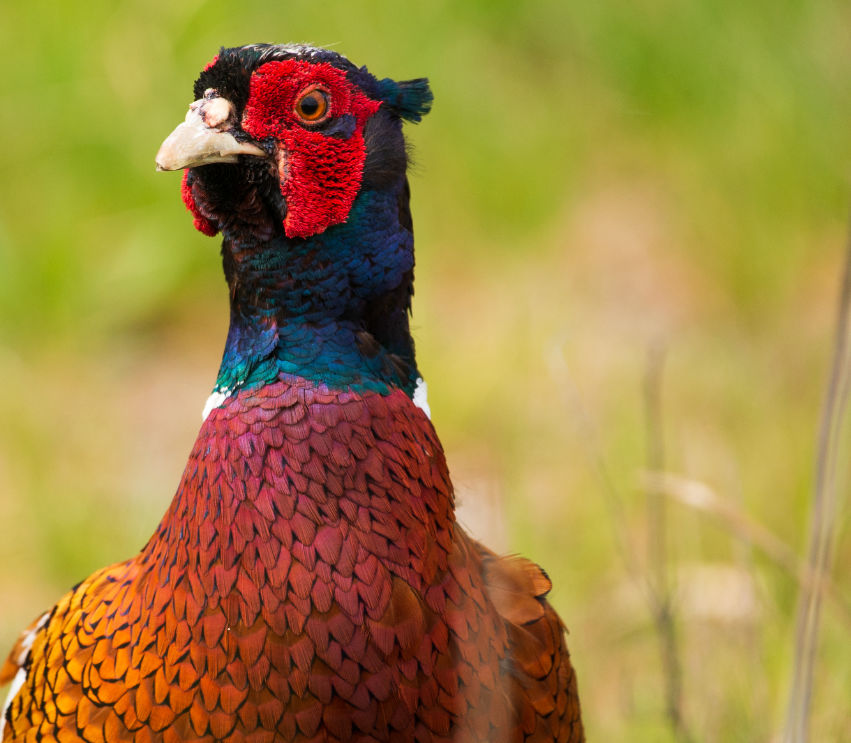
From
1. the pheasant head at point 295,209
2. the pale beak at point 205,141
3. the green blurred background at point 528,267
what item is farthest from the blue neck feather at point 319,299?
the green blurred background at point 528,267

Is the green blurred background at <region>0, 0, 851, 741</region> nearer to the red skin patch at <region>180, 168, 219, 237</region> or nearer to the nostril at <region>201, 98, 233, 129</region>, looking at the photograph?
the red skin patch at <region>180, 168, 219, 237</region>

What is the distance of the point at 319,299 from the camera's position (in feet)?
5.99

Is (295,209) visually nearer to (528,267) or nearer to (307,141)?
(307,141)

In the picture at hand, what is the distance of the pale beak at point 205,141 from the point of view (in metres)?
1.73

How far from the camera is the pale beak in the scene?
1.73 meters

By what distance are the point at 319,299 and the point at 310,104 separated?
0.32 meters

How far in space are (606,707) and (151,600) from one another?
1.99 m

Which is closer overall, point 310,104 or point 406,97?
point 310,104

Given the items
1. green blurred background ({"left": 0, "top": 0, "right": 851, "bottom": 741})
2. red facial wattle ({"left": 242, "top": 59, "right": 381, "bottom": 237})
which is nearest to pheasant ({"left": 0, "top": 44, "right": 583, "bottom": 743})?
red facial wattle ({"left": 242, "top": 59, "right": 381, "bottom": 237})

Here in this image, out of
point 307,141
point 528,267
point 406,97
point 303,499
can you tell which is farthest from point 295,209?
point 528,267

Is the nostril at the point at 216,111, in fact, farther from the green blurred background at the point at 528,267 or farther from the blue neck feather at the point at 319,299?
the green blurred background at the point at 528,267

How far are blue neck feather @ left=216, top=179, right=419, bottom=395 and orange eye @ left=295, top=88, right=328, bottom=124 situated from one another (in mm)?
150

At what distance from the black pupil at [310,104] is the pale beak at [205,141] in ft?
0.33

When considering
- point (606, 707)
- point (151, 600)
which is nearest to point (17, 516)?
point (606, 707)
